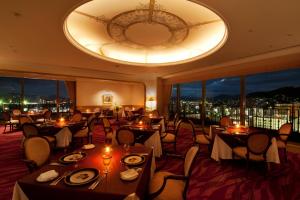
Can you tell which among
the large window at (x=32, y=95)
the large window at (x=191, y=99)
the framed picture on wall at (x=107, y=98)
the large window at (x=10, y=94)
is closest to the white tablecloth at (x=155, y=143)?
the large window at (x=191, y=99)

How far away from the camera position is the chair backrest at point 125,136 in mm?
3639

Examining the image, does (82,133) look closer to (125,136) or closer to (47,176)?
(125,136)

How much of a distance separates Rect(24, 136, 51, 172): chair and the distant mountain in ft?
21.2

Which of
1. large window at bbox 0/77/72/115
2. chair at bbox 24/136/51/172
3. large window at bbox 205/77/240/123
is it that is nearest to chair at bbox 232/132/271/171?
large window at bbox 205/77/240/123

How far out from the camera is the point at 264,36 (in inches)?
146

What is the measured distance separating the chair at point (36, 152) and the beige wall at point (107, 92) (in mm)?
8708

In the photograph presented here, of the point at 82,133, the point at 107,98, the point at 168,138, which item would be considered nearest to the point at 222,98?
the point at 168,138

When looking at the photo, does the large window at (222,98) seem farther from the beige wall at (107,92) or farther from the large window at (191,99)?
the beige wall at (107,92)

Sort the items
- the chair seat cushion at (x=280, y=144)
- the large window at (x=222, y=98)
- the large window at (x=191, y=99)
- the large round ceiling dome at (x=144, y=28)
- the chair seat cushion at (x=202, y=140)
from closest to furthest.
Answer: the large round ceiling dome at (x=144, y=28), the chair seat cushion at (x=280, y=144), the chair seat cushion at (x=202, y=140), the large window at (x=222, y=98), the large window at (x=191, y=99)

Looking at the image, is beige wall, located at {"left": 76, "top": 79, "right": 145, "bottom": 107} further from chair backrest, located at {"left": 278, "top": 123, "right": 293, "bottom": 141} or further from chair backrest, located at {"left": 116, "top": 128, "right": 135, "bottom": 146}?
chair backrest, located at {"left": 278, "top": 123, "right": 293, "bottom": 141}

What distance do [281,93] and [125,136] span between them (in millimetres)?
5604

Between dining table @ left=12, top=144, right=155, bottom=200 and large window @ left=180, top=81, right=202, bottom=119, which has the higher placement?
large window @ left=180, top=81, right=202, bottom=119

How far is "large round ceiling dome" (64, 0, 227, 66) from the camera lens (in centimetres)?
316

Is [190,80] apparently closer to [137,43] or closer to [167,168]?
[137,43]
